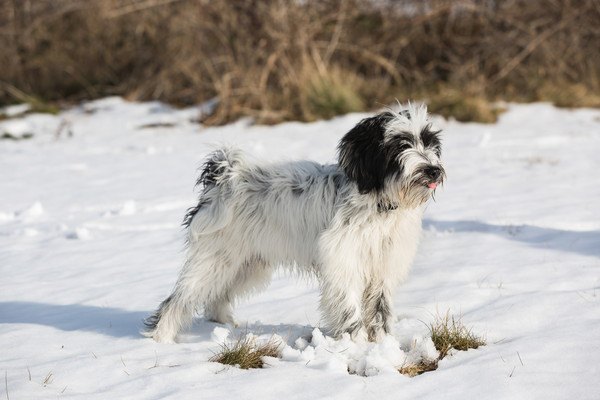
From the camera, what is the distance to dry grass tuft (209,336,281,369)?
13.5 feet

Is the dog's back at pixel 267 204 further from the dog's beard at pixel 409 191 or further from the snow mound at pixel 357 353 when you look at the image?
the snow mound at pixel 357 353

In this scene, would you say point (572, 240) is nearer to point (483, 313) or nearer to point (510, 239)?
point (510, 239)

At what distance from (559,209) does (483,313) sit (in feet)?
9.50

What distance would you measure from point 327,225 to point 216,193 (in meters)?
0.78

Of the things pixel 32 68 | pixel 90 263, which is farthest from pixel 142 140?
pixel 90 263

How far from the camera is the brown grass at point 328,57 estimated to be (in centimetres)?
1305

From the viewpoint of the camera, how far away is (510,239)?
21.2ft

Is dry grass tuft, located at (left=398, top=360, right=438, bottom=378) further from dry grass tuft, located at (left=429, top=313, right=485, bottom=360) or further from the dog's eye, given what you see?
the dog's eye

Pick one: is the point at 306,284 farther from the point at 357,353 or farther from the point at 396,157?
the point at 396,157

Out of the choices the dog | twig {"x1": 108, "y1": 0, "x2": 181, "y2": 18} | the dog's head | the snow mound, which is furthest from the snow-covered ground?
twig {"x1": 108, "y1": 0, "x2": 181, "y2": 18}

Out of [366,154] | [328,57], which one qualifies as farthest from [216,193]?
[328,57]

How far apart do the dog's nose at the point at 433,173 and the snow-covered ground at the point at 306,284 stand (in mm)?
792

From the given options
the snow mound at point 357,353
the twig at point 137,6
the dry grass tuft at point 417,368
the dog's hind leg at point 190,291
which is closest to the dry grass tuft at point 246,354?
the snow mound at point 357,353

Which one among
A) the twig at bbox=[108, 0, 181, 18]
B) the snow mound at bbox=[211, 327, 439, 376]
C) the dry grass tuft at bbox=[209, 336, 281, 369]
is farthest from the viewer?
the twig at bbox=[108, 0, 181, 18]
